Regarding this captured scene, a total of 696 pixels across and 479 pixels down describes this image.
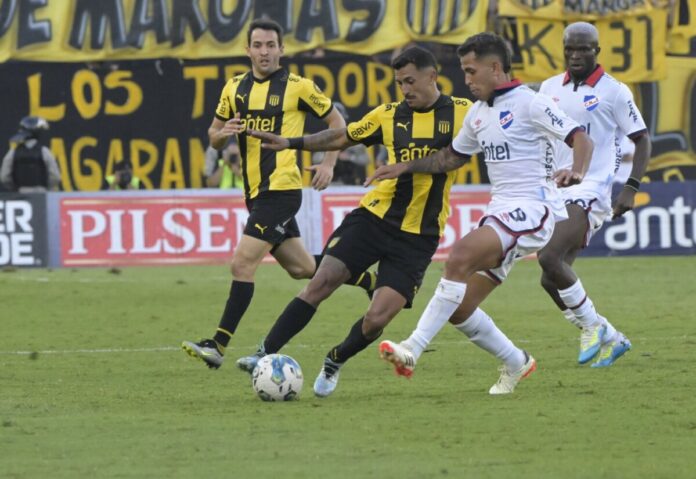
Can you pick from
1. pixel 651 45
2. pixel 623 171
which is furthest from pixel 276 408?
pixel 651 45

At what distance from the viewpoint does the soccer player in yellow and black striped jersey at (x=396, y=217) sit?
9398 mm

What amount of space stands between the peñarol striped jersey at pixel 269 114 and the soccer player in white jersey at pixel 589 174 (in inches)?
67.5

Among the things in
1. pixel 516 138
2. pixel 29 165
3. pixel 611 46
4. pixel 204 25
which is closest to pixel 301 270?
pixel 516 138

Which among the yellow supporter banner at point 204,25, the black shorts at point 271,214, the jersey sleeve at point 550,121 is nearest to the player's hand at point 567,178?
the jersey sleeve at point 550,121

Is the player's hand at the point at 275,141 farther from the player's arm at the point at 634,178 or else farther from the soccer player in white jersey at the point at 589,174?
the player's arm at the point at 634,178

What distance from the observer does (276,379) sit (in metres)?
9.15

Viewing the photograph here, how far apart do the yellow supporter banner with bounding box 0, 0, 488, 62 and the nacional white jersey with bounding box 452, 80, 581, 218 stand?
15.3 metres

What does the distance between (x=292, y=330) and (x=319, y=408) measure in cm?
88

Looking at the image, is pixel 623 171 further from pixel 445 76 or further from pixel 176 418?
pixel 176 418

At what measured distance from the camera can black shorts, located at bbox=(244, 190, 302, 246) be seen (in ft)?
36.4

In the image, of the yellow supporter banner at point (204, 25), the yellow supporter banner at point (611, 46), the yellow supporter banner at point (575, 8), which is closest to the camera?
the yellow supporter banner at point (204, 25)

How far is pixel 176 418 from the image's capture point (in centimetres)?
848

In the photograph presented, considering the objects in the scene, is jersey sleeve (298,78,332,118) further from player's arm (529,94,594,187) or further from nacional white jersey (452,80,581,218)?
player's arm (529,94,594,187)

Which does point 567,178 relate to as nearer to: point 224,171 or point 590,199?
point 590,199
